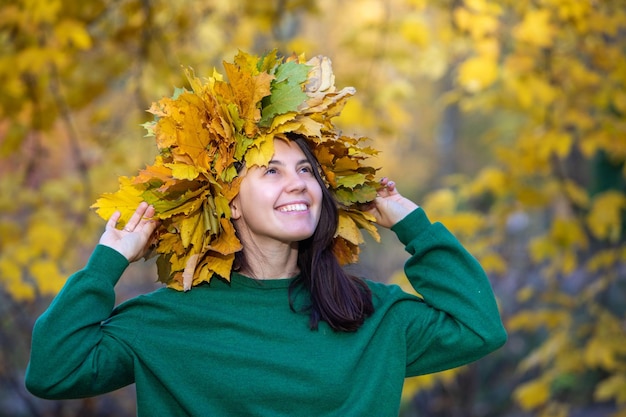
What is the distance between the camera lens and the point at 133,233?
224 cm

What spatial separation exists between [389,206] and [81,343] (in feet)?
3.12

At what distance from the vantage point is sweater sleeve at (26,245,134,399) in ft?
6.63

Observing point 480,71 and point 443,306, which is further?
point 480,71

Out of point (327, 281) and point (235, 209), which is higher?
point (235, 209)

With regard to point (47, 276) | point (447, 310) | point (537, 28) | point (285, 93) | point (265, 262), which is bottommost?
point (447, 310)

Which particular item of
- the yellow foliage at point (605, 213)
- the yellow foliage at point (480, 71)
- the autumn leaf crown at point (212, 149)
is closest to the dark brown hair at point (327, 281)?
the autumn leaf crown at point (212, 149)

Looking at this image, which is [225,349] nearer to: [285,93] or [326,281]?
[326,281]

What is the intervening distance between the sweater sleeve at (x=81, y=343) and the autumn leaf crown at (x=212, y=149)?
A: 0.52 ft

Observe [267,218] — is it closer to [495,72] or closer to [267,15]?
[495,72]

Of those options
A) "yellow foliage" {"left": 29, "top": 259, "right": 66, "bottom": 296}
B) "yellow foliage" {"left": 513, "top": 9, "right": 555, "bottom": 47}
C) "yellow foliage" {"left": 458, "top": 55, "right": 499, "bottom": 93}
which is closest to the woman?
"yellow foliage" {"left": 29, "top": 259, "right": 66, "bottom": 296}

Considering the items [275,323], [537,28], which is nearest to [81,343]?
[275,323]

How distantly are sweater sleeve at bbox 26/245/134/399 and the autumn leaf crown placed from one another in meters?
0.16

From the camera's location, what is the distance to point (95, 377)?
2076 millimetres

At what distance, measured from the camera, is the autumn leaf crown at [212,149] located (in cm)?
222
